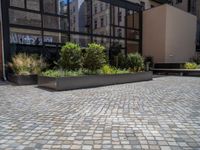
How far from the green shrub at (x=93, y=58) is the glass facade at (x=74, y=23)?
13.5 feet

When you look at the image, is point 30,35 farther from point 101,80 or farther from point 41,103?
point 41,103

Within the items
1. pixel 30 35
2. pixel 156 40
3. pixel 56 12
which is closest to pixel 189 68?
pixel 156 40

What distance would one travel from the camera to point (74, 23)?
1584cm

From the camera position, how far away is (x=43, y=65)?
12.2m

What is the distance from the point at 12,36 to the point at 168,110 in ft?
34.0

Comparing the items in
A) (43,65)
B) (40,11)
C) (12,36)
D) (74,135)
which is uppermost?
(40,11)

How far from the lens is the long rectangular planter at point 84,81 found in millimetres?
8891

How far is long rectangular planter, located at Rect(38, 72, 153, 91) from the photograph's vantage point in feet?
29.2

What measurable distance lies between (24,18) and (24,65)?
3.48 metres

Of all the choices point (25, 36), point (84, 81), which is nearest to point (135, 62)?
point (84, 81)

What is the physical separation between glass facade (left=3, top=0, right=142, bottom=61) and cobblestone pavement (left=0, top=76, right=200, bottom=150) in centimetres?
755

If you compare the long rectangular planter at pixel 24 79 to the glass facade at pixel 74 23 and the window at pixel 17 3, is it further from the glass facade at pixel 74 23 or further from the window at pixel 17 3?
the window at pixel 17 3

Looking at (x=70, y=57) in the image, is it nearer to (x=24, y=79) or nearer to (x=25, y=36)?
(x=24, y=79)

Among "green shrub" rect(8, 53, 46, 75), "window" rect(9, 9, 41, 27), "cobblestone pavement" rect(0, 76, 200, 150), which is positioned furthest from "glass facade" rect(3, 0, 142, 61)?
"cobblestone pavement" rect(0, 76, 200, 150)
